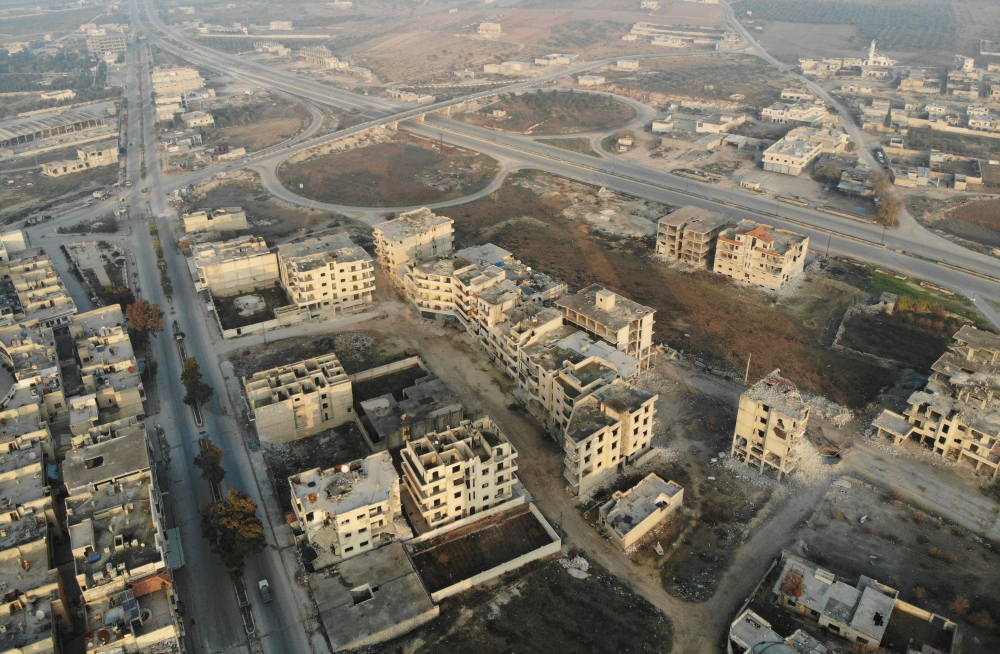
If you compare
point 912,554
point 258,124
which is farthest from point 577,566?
point 258,124

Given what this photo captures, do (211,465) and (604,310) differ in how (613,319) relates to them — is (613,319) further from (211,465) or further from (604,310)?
(211,465)

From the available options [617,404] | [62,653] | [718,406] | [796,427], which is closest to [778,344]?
[718,406]

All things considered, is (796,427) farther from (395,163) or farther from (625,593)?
(395,163)

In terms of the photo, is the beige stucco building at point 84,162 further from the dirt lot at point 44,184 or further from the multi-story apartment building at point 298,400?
the multi-story apartment building at point 298,400

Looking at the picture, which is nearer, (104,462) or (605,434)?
(104,462)

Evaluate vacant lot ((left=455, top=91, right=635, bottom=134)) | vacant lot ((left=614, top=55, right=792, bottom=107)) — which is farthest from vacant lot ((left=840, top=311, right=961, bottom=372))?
vacant lot ((left=614, top=55, right=792, bottom=107))

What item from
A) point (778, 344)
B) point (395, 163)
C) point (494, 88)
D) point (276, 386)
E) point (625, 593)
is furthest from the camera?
point (494, 88)

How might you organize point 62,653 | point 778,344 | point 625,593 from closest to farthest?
point 62,653 → point 625,593 → point 778,344
